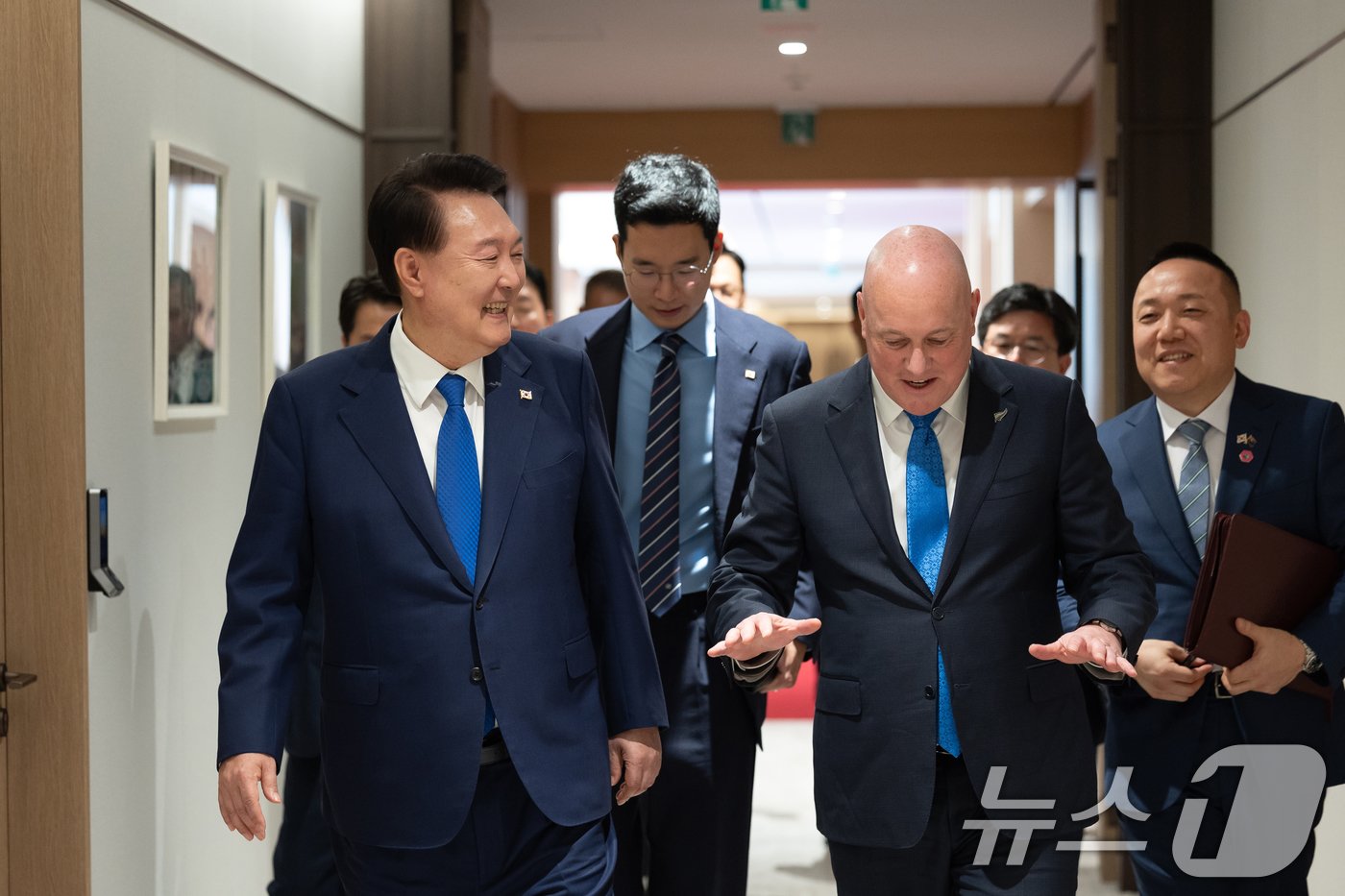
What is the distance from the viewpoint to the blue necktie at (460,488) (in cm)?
250

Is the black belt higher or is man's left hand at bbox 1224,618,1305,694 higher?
man's left hand at bbox 1224,618,1305,694

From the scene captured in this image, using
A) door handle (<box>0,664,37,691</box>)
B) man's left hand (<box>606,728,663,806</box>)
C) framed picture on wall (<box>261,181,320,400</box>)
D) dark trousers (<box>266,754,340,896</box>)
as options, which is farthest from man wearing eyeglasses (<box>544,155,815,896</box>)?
framed picture on wall (<box>261,181,320,400</box>)

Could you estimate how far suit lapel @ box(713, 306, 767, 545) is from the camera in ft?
10.6

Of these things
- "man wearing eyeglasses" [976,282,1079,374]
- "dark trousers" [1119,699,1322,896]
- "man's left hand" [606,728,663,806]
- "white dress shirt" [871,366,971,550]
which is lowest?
"dark trousers" [1119,699,1322,896]

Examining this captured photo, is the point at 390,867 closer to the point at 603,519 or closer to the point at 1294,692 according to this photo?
the point at 603,519

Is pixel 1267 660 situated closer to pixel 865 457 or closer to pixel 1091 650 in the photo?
pixel 1091 650

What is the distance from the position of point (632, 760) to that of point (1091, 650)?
879mm

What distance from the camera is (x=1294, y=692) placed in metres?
3.05

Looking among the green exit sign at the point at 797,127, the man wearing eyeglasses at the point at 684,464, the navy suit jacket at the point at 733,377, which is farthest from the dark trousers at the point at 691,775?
the green exit sign at the point at 797,127

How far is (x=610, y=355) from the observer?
11.2 feet

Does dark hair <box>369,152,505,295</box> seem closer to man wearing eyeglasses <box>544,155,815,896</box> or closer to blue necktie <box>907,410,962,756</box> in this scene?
man wearing eyeglasses <box>544,155,815,896</box>

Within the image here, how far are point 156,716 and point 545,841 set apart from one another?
1568mm

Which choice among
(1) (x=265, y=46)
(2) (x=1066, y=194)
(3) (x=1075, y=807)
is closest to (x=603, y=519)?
(3) (x=1075, y=807)

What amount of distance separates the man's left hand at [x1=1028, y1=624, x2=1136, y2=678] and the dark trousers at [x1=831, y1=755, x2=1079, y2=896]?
13.0 inches
